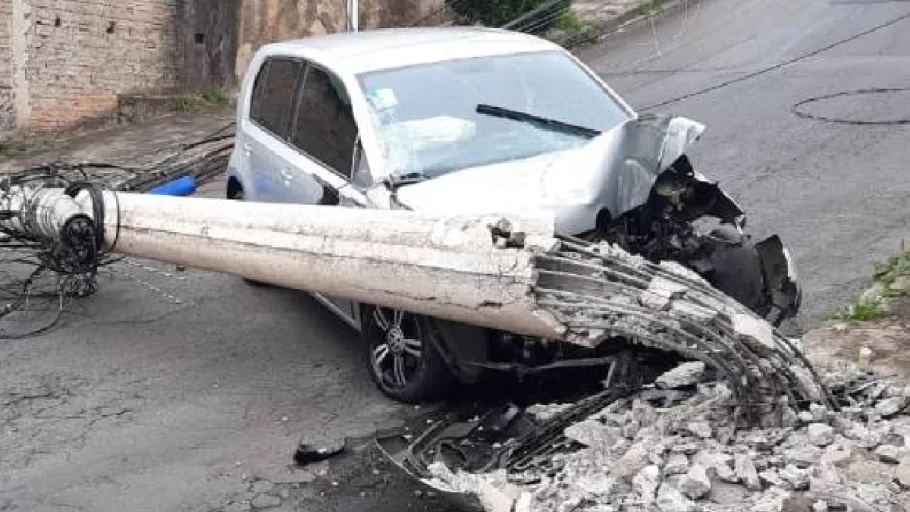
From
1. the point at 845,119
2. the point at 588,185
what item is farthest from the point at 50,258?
the point at 845,119

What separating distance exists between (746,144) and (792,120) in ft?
3.70

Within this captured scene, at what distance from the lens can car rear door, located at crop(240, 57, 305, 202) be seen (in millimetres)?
7477

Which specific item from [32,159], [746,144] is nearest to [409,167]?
[746,144]

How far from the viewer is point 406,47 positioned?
7.15 meters

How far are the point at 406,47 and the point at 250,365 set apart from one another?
2183 millimetres

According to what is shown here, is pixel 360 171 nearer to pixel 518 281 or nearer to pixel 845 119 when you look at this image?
pixel 518 281

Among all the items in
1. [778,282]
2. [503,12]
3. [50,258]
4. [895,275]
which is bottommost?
[50,258]

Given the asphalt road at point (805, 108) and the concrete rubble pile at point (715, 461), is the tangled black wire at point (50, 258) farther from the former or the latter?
the asphalt road at point (805, 108)

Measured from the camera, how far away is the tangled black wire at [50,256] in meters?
7.79

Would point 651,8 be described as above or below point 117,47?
above

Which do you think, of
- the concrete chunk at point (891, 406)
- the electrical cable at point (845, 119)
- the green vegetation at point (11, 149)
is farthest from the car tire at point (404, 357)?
the green vegetation at point (11, 149)

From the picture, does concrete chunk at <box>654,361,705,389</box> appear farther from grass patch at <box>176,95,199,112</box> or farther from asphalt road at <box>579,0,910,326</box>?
grass patch at <box>176,95,199,112</box>

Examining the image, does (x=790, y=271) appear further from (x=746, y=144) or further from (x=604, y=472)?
(x=746, y=144)

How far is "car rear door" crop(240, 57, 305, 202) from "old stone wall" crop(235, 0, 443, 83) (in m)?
7.84
